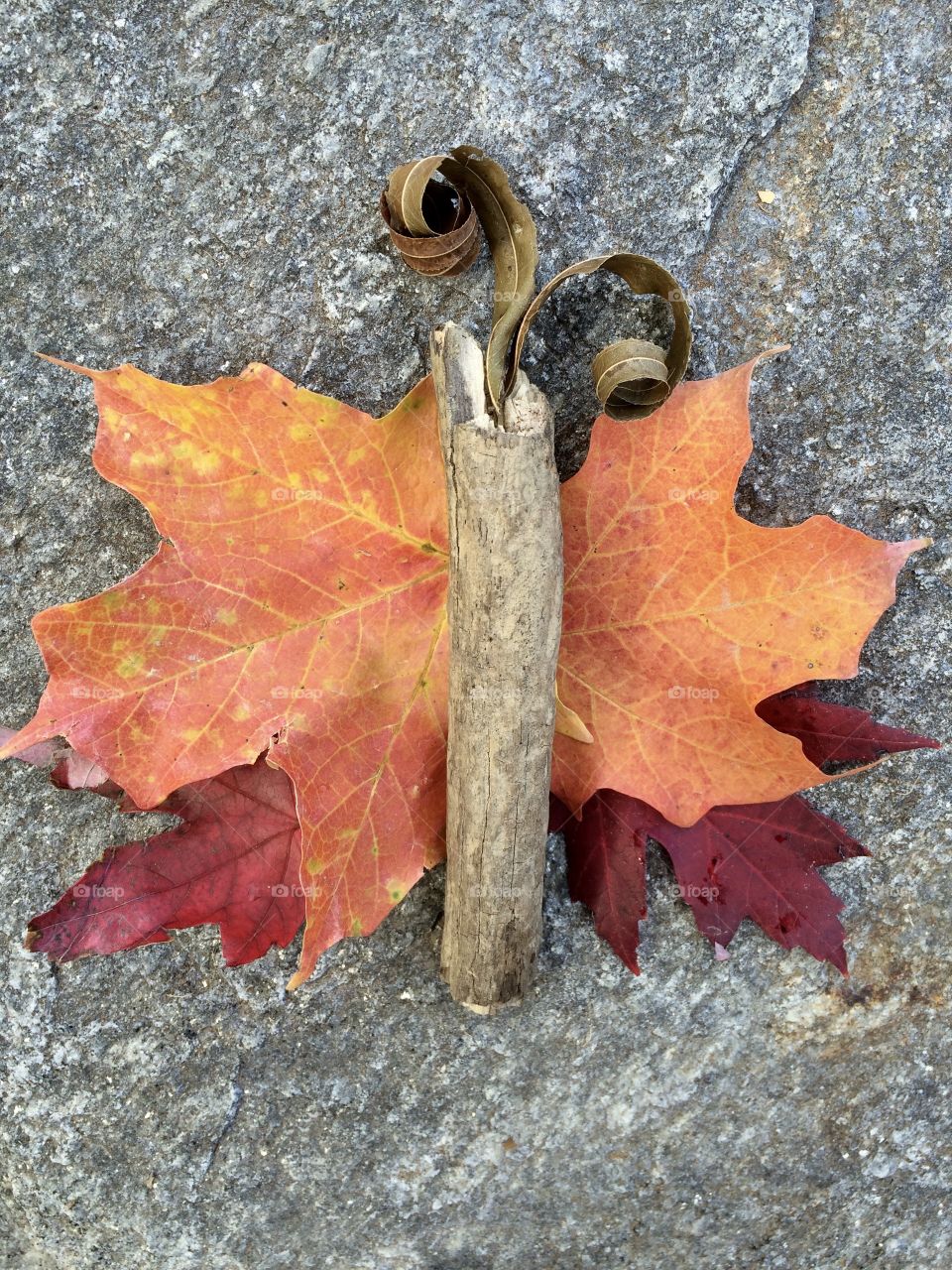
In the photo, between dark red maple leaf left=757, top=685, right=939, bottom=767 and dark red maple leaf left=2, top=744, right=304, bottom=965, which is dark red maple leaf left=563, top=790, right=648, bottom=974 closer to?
dark red maple leaf left=757, top=685, right=939, bottom=767

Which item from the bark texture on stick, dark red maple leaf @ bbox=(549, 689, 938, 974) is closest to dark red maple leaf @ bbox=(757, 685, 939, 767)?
dark red maple leaf @ bbox=(549, 689, 938, 974)

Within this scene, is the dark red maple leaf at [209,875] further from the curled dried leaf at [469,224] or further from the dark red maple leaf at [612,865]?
the curled dried leaf at [469,224]

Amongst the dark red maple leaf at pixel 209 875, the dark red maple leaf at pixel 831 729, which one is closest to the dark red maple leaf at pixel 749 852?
the dark red maple leaf at pixel 831 729

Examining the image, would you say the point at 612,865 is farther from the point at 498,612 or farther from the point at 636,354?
the point at 636,354


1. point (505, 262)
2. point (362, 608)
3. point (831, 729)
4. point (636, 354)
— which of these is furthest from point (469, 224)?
point (831, 729)

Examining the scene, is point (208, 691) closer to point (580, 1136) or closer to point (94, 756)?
point (94, 756)

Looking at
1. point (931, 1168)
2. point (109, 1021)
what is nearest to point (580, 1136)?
point (931, 1168)
